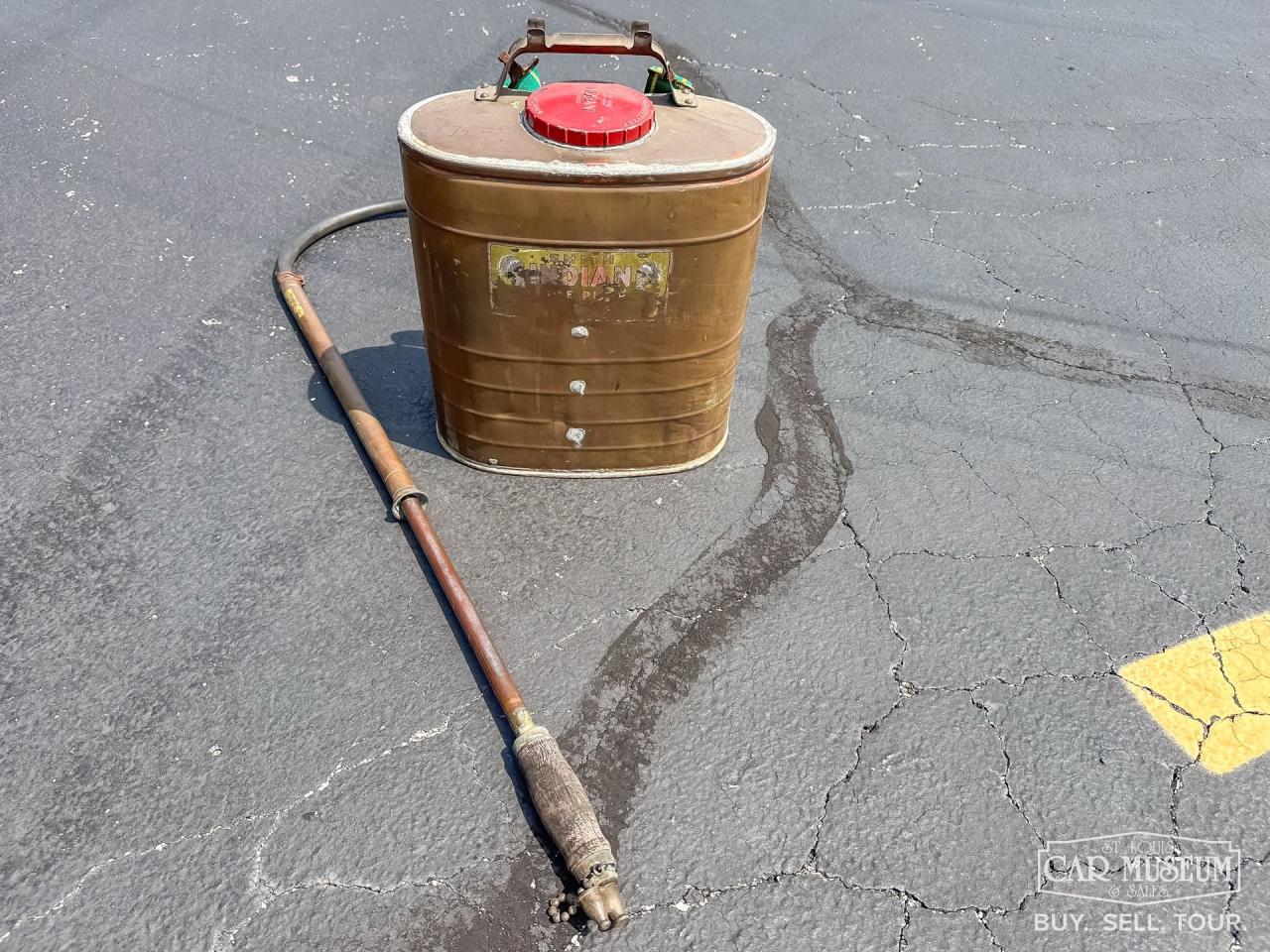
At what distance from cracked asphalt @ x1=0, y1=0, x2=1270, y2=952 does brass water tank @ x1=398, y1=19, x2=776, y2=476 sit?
29 centimetres

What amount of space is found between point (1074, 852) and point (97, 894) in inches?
91.9

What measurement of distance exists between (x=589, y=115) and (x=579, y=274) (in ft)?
1.40

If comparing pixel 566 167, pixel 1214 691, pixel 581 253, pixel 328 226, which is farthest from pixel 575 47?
pixel 1214 691

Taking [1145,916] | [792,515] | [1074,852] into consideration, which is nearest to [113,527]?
[792,515]

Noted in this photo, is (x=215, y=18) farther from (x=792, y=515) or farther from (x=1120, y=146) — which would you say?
(x=1120, y=146)

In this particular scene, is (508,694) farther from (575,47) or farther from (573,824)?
(575,47)

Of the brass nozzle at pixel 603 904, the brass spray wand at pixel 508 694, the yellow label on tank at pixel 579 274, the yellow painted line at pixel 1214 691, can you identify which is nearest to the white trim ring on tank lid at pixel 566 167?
the yellow label on tank at pixel 579 274

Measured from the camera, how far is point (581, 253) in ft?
7.67

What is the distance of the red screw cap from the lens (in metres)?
2.20

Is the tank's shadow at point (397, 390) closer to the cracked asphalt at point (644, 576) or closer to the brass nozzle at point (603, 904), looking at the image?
the cracked asphalt at point (644, 576)

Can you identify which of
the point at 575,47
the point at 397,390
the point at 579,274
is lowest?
the point at 397,390

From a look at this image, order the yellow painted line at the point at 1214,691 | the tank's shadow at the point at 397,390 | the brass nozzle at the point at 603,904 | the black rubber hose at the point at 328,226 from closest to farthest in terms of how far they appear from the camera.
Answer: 1. the brass nozzle at the point at 603,904
2. the yellow painted line at the point at 1214,691
3. the tank's shadow at the point at 397,390
4. the black rubber hose at the point at 328,226

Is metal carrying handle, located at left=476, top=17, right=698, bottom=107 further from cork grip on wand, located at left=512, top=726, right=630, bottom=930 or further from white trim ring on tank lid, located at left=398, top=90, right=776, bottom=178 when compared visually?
cork grip on wand, located at left=512, top=726, right=630, bottom=930

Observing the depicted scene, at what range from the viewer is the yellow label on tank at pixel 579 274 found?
2342 millimetres
